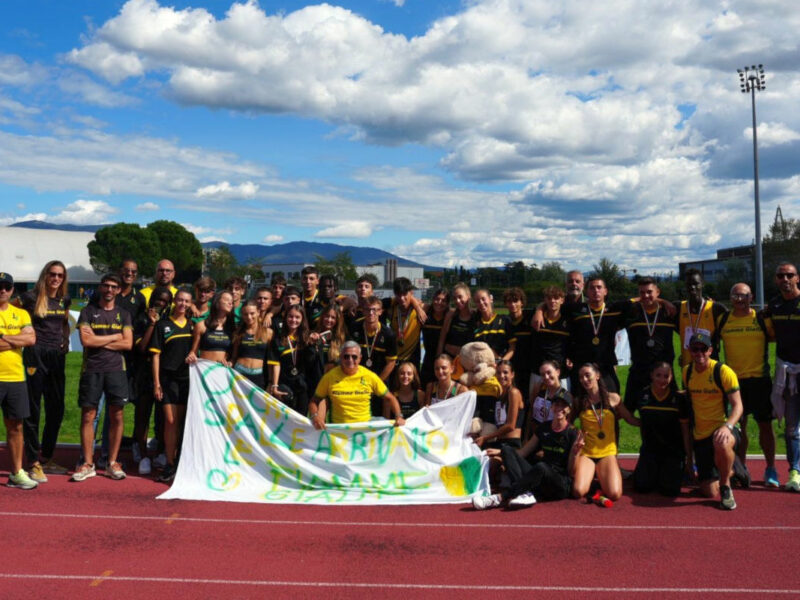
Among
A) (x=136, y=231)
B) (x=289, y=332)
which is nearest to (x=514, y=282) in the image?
(x=136, y=231)

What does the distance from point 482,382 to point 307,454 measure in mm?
1975

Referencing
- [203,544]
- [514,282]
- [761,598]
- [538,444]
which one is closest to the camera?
[761,598]

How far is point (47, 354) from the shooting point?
749cm

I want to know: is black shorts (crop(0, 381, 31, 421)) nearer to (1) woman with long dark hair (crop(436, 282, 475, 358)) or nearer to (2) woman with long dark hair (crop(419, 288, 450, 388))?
(2) woman with long dark hair (crop(419, 288, 450, 388))

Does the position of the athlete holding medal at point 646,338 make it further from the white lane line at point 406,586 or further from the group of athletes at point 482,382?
the white lane line at point 406,586

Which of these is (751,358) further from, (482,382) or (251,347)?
(251,347)

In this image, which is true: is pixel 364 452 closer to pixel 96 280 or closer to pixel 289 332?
pixel 289 332

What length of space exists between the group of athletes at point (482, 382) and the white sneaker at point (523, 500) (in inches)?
0.7

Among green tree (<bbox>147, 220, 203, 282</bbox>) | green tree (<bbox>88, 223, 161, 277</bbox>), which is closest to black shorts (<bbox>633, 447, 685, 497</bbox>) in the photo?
green tree (<bbox>88, 223, 161, 277</bbox>)

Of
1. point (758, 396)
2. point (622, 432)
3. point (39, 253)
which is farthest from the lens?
point (39, 253)

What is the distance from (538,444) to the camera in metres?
7.02

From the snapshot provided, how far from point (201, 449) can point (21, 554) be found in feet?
6.83

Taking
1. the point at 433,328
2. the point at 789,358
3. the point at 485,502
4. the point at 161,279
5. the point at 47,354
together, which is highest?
the point at 161,279

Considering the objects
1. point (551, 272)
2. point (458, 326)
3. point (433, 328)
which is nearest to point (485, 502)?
point (458, 326)
